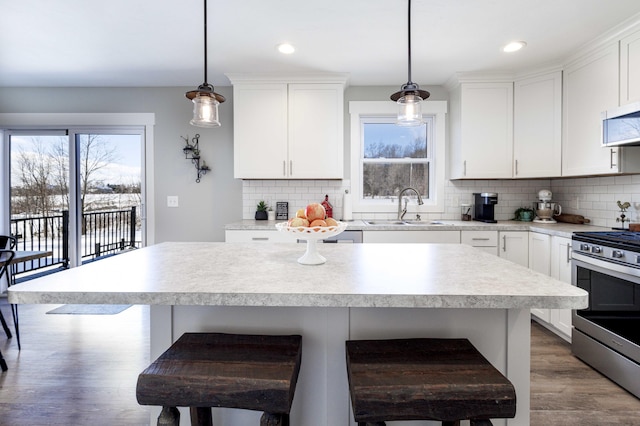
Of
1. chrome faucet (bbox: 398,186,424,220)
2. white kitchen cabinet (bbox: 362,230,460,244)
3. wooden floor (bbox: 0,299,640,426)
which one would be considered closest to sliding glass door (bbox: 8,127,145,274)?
wooden floor (bbox: 0,299,640,426)

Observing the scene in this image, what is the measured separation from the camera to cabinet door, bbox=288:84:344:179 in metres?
3.46

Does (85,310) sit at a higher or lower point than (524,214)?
lower

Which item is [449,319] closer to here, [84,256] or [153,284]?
[153,284]

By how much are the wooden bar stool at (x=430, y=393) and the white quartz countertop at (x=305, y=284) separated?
0.64ft

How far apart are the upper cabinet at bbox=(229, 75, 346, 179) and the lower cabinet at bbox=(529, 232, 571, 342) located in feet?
6.44

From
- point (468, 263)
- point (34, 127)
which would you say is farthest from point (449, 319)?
point (34, 127)

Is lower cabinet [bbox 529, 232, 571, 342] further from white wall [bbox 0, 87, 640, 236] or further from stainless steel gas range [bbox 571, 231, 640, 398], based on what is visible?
white wall [bbox 0, 87, 640, 236]

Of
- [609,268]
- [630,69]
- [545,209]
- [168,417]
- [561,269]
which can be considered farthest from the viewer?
[545,209]

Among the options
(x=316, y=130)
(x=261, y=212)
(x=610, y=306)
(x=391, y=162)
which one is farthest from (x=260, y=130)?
(x=610, y=306)

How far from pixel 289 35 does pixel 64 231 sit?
→ 11.6 ft

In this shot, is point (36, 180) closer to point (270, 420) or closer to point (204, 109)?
point (204, 109)

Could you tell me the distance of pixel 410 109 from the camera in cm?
175

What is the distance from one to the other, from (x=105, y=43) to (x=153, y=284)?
8.81ft

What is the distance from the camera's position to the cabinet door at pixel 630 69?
2.41 metres
